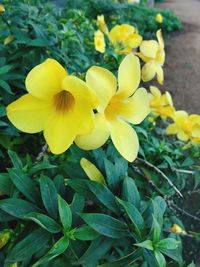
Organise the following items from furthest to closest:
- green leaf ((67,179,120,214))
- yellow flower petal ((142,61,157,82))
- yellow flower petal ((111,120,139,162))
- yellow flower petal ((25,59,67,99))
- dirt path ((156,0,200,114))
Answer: dirt path ((156,0,200,114))
yellow flower petal ((142,61,157,82))
green leaf ((67,179,120,214))
yellow flower petal ((111,120,139,162))
yellow flower petal ((25,59,67,99))

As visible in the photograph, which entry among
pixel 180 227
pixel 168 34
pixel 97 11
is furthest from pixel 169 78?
pixel 180 227

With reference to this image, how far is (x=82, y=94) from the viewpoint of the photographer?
0.66 m

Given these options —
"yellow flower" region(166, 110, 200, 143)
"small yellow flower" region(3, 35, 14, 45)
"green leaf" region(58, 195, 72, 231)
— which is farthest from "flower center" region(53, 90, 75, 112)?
"yellow flower" region(166, 110, 200, 143)

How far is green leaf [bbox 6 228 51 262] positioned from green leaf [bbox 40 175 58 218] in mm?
54

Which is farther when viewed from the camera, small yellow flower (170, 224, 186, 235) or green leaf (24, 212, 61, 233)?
small yellow flower (170, 224, 186, 235)

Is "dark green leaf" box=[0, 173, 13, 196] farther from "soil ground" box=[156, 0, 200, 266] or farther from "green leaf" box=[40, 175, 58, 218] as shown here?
"soil ground" box=[156, 0, 200, 266]

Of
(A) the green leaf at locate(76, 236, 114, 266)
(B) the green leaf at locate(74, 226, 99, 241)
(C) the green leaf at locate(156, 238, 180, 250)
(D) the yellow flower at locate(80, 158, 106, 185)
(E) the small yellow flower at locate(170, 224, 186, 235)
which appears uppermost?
(D) the yellow flower at locate(80, 158, 106, 185)

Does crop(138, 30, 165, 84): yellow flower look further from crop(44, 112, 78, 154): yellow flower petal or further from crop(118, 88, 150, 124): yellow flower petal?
crop(44, 112, 78, 154): yellow flower petal

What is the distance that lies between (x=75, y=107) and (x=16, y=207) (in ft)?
1.00

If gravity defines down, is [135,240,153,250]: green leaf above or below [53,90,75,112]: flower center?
below

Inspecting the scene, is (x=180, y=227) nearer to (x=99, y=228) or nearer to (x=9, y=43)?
(x=99, y=228)

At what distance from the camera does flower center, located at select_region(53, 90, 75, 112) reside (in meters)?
0.75

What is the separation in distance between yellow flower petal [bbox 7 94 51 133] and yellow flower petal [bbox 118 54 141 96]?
0.53 feet

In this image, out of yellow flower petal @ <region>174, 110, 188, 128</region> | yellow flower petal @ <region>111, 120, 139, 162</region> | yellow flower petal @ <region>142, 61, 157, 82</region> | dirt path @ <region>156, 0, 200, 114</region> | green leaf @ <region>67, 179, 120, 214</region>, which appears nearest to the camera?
yellow flower petal @ <region>111, 120, 139, 162</region>
